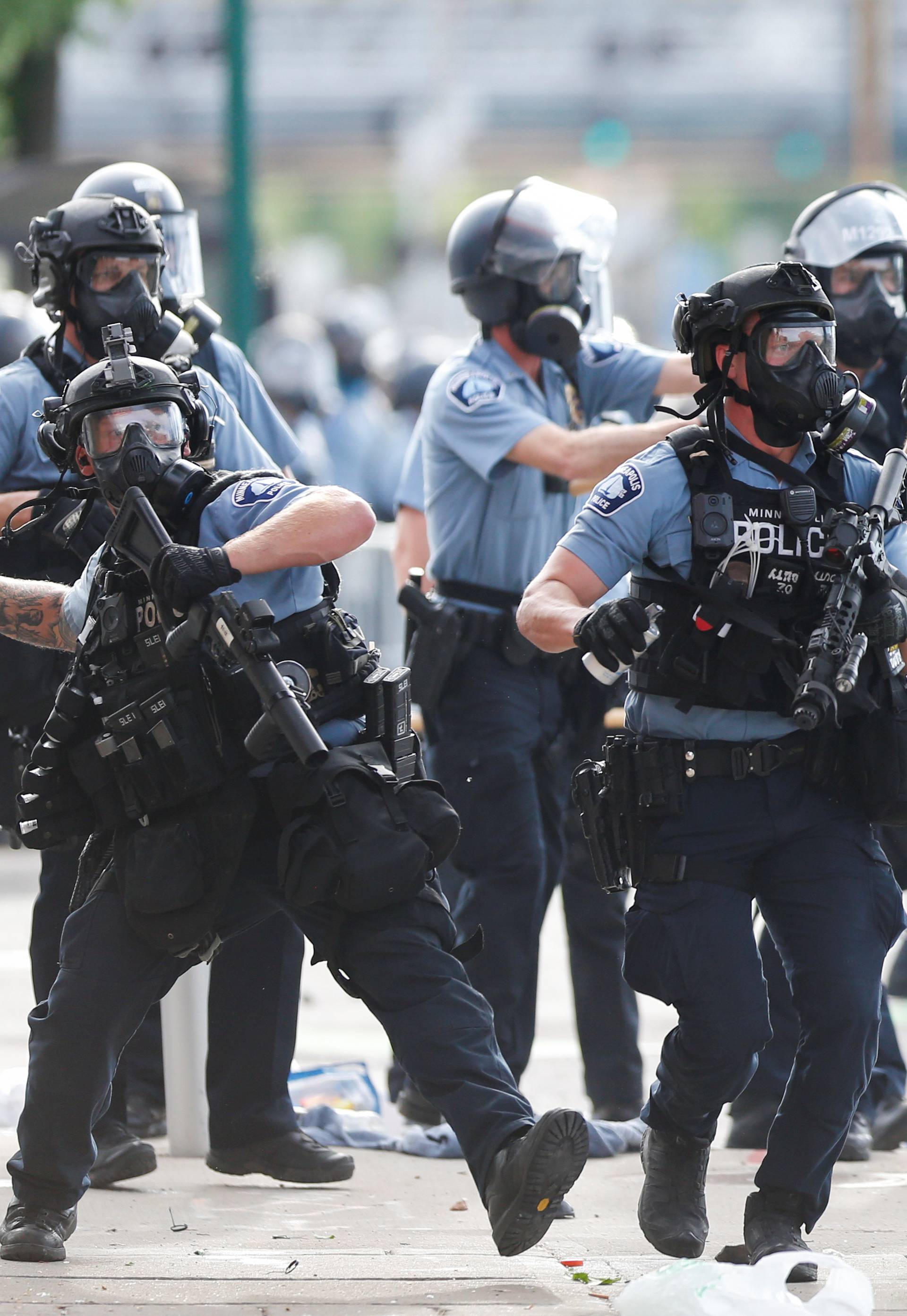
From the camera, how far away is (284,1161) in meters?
5.45

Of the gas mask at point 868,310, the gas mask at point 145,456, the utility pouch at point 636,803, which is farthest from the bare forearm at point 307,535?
the gas mask at point 868,310

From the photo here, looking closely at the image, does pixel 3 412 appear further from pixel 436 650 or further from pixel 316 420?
pixel 316 420

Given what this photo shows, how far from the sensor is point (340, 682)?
4.64 meters

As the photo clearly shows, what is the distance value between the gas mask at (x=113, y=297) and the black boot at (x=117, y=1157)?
6.33ft

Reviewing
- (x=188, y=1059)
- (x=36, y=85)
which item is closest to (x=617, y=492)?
(x=188, y=1059)

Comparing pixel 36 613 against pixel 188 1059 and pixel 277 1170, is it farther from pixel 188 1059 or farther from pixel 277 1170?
pixel 277 1170

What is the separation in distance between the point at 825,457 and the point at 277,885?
4.74ft

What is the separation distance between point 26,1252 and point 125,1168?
2.96 ft

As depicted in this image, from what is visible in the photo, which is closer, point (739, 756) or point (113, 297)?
point (739, 756)

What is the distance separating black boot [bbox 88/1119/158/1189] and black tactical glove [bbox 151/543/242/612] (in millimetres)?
1703

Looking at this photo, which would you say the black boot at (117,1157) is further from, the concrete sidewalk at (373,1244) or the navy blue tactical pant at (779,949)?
the navy blue tactical pant at (779,949)

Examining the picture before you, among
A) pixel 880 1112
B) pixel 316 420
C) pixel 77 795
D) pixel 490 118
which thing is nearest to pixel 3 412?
pixel 77 795

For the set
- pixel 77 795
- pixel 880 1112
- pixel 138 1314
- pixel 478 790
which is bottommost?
pixel 880 1112

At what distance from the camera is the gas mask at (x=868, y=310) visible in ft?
19.6
